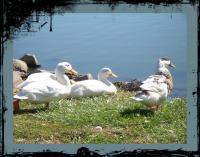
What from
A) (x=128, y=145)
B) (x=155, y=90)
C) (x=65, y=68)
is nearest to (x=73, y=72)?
(x=65, y=68)

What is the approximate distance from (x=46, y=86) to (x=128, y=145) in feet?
2.95

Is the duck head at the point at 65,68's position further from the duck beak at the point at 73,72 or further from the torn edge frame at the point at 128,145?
the torn edge frame at the point at 128,145

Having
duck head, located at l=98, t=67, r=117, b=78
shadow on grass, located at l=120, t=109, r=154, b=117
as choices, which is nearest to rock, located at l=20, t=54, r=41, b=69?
duck head, located at l=98, t=67, r=117, b=78

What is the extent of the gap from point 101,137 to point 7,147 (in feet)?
2.29

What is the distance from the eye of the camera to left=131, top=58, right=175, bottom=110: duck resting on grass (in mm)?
4328

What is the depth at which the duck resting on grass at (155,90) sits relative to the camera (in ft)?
14.2

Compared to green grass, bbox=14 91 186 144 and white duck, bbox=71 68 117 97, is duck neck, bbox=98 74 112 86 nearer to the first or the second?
white duck, bbox=71 68 117 97

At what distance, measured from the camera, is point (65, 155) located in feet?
13.1

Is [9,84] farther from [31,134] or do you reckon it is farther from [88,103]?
[88,103]

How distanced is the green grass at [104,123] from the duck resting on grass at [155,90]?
0.06 metres

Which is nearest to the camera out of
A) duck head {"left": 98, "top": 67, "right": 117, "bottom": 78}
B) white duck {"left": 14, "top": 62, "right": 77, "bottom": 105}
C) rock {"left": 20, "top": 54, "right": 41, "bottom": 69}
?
rock {"left": 20, "top": 54, "right": 41, "bottom": 69}

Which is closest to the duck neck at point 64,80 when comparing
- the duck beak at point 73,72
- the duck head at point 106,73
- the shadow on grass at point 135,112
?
the duck beak at point 73,72

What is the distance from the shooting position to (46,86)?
450cm

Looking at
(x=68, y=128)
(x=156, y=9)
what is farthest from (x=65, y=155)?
(x=156, y=9)
